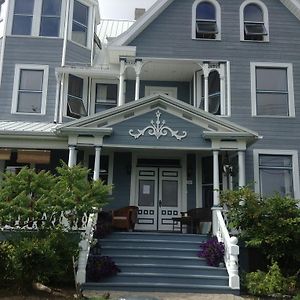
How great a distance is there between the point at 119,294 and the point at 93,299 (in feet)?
3.75

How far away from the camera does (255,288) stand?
31.7 ft

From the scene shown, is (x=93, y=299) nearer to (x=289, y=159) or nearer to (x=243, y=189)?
(x=243, y=189)

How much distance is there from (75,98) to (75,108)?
1.24 feet

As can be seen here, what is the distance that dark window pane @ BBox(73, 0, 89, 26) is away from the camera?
16359 millimetres

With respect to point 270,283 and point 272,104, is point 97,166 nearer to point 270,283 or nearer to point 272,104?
point 270,283

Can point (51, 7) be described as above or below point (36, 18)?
above

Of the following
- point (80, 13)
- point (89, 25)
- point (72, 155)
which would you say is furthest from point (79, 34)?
point (72, 155)

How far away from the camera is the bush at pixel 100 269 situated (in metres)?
9.96

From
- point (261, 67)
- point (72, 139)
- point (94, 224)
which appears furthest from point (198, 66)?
point (94, 224)

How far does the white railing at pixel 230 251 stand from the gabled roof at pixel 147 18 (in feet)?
23.4

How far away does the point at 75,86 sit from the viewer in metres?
15.5

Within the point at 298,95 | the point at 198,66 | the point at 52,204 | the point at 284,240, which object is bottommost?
the point at 284,240

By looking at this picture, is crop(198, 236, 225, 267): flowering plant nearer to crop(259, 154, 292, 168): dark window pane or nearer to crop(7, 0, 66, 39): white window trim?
crop(259, 154, 292, 168): dark window pane

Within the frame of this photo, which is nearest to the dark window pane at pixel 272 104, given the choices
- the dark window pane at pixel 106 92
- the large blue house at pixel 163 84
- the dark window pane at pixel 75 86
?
the large blue house at pixel 163 84
